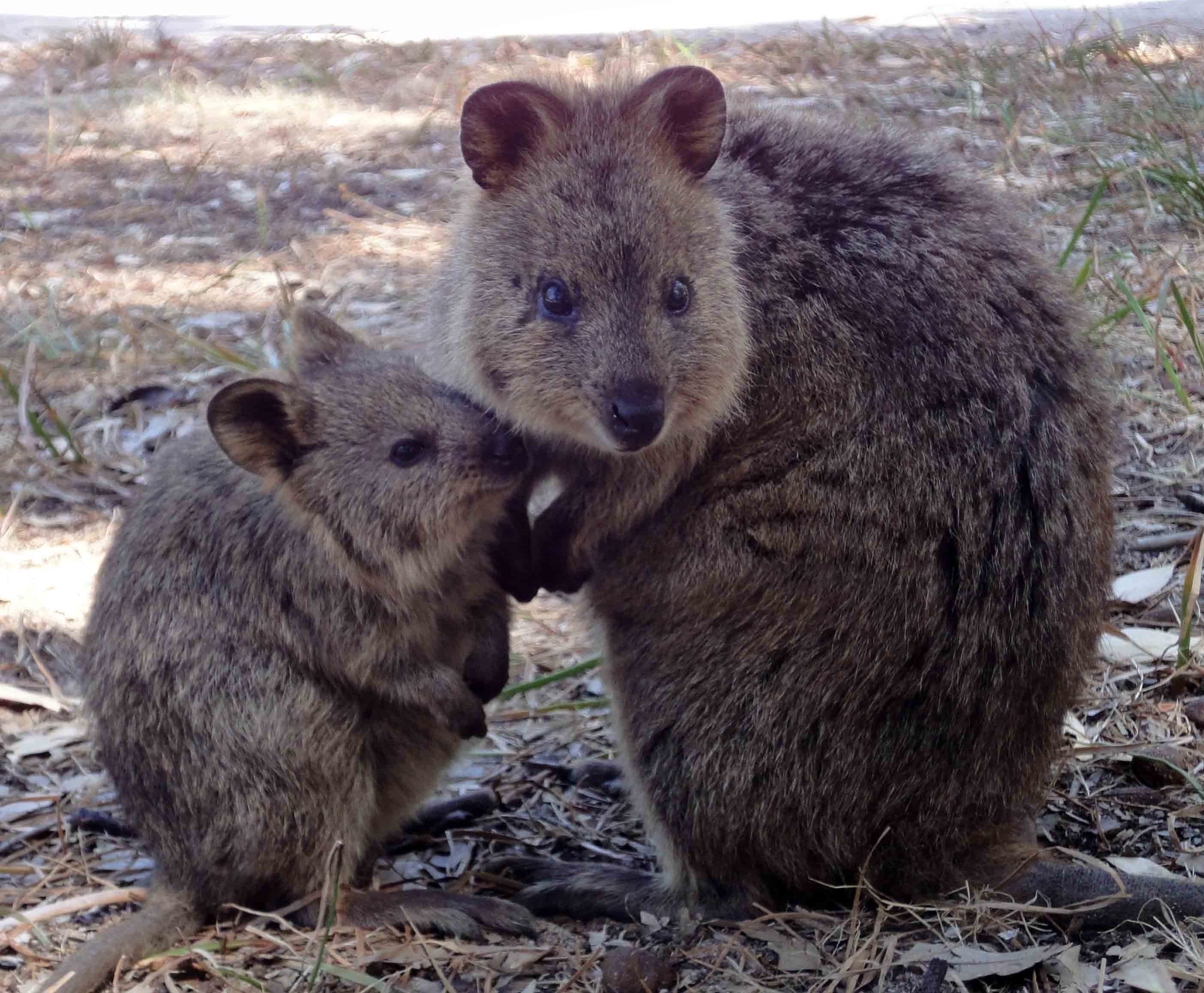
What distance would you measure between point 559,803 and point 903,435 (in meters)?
1.85

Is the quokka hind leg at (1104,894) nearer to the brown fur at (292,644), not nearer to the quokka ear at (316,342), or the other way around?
the brown fur at (292,644)

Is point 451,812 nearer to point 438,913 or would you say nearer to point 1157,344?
point 438,913

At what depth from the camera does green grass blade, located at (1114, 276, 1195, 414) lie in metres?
5.50

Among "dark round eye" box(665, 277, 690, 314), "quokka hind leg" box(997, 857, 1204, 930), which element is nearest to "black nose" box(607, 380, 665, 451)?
"dark round eye" box(665, 277, 690, 314)

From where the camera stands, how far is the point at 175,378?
267 inches

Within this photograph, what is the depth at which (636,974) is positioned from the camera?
348 cm

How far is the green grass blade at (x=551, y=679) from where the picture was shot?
4.78m

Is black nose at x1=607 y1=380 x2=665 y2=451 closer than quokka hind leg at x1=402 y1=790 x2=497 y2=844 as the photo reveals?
Yes

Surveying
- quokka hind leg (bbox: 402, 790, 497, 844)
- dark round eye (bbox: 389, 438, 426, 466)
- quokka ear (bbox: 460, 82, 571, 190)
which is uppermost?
quokka ear (bbox: 460, 82, 571, 190)

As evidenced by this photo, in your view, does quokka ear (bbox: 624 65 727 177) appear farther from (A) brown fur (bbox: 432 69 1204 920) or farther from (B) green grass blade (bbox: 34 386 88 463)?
(B) green grass blade (bbox: 34 386 88 463)

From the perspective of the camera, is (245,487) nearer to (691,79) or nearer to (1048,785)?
(691,79)

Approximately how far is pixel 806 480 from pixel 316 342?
60.8 inches

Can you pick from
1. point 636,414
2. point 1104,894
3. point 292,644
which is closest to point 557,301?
point 636,414

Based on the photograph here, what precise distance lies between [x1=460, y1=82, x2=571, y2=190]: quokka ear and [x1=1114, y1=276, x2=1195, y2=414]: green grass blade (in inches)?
111
